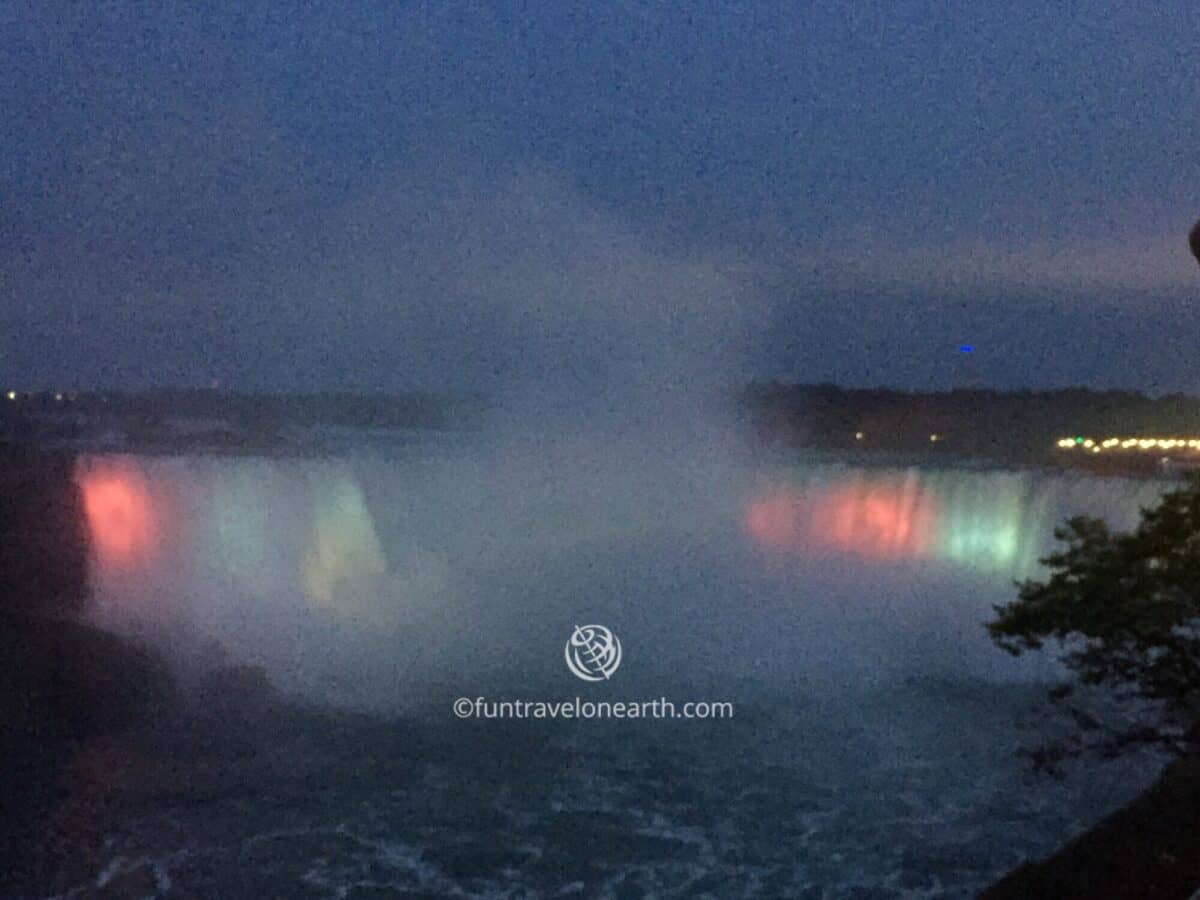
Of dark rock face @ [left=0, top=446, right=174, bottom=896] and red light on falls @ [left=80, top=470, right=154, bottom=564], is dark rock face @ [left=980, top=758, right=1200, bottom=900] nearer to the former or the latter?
dark rock face @ [left=0, top=446, right=174, bottom=896]

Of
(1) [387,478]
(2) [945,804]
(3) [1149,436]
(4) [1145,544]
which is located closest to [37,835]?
(2) [945,804]

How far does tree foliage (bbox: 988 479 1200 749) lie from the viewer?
5.86m

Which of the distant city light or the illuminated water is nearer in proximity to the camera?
the illuminated water

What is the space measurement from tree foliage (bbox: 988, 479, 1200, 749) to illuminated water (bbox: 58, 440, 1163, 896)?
302 cm

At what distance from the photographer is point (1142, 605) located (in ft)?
18.9

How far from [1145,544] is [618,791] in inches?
261

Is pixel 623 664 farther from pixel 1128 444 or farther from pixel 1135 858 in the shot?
pixel 1128 444

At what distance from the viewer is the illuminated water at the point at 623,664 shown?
9562 millimetres

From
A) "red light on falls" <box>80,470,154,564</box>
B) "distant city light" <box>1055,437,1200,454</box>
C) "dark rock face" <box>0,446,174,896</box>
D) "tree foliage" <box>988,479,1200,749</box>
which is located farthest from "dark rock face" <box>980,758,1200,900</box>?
"distant city light" <box>1055,437,1200,454</box>

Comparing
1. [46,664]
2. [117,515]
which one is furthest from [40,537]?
[46,664]

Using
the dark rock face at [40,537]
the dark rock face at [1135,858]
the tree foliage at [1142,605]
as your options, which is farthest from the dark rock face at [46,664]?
the tree foliage at [1142,605]

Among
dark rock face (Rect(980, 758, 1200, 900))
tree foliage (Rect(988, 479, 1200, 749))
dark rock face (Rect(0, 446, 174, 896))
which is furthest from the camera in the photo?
dark rock face (Rect(0, 446, 174, 896))

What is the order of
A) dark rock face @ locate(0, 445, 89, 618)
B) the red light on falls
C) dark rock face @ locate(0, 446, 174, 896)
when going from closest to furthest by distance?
dark rock face @ locate(0, 446, 174, 896), dark rock face @ locate(0, 445, 89, 618), the red light on falls

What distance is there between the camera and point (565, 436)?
23.6m
